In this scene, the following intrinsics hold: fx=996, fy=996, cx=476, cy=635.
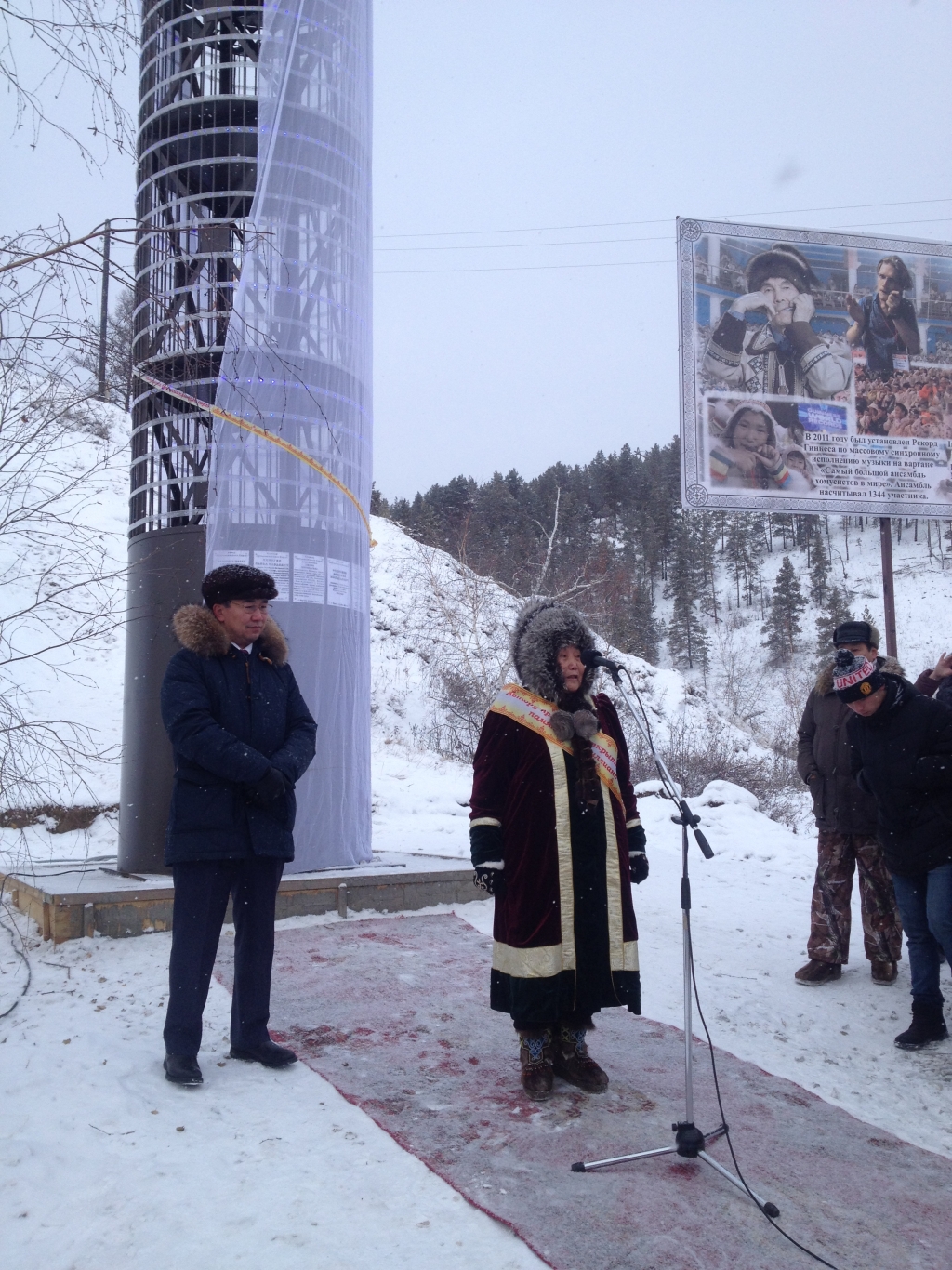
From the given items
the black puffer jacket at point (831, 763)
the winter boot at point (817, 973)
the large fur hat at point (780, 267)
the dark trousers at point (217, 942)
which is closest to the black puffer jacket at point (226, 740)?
the dark trousers at point (217, 942)

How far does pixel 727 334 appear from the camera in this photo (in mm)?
8516

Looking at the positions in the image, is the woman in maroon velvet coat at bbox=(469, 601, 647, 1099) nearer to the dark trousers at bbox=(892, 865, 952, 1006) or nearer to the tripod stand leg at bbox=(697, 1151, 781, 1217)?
the tripod stand leg at bbox=(697, 1151, 781, 1217)

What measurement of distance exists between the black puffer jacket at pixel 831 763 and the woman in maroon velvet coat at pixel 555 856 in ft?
6.16

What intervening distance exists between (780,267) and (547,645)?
6.28 m

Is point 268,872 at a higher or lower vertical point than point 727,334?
lower

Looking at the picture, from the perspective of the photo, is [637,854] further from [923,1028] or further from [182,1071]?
[182,1071]

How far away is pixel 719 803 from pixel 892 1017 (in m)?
6.64

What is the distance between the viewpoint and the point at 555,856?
3666 millimetres

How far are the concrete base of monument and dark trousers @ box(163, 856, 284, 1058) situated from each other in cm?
186

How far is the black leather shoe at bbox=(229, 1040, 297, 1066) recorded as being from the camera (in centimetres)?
377

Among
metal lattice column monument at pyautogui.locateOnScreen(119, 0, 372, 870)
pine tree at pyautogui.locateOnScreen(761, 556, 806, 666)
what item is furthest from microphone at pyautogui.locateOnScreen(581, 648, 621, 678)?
pine tree at pyautogui.locateOnScreen(761, 556, 806, 666)

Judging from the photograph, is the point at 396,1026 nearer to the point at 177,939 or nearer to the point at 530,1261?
the point at 177,939

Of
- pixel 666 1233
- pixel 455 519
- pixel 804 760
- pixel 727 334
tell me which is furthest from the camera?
pixel 455 519

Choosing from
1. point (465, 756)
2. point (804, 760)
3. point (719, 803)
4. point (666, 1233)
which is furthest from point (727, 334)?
point (465, 756)
